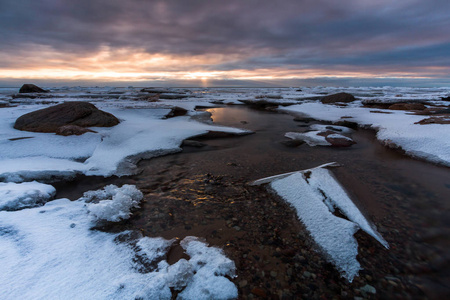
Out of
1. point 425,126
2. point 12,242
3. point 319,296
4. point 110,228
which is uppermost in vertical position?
point 425,126

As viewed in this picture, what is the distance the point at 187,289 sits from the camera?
2465 mm

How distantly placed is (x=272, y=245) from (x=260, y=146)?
5819mm

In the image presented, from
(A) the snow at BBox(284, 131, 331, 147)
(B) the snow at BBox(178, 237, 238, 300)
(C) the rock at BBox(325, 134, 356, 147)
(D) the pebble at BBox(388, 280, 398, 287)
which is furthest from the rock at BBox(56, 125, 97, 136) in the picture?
(C) the rock at BBox(325, 134, 356, 147)

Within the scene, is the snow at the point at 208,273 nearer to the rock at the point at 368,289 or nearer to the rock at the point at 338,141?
the rock at the point at 368,289

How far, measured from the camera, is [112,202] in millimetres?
3967

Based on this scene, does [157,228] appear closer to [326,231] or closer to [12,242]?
[12,242]

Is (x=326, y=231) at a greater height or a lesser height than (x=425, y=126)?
lesser

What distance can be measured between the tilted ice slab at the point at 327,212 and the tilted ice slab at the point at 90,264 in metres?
1.59

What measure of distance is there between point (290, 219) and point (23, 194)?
17.2ft

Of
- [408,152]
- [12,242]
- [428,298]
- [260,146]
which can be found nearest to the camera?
[428,298]

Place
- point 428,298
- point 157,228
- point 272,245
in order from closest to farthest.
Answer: point 428,298 < point 272,245 < point 157,228

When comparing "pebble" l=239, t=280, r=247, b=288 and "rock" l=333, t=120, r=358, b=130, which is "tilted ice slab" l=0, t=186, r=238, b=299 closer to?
"pebble" l=239, t=280, r=247, b=288

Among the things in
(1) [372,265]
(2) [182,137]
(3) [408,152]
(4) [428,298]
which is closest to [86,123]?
(2) [182,137]

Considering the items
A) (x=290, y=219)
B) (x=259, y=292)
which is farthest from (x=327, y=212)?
(x=259, y=292)
